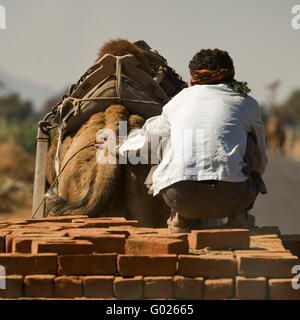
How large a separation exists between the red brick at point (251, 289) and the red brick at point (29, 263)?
105 cm

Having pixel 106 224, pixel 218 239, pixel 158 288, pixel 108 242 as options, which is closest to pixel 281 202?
pixel 106 224

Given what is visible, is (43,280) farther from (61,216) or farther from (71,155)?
(71,155)

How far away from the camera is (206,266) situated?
5219 millimetres

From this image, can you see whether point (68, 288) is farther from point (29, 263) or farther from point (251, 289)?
point (251, 289)

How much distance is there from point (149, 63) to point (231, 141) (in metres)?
3.03

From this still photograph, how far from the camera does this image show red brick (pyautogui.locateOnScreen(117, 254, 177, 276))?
5.24 m

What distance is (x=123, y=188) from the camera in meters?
7.60

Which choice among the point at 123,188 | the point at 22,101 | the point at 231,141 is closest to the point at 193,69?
the point at 231,141

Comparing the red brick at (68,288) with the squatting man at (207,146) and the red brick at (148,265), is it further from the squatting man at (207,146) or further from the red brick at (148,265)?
the squatting man at (207,146)

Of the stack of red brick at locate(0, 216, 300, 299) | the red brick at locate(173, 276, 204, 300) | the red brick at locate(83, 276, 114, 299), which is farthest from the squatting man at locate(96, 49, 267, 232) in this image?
the red brick at locate(83, 276, 114, 299)

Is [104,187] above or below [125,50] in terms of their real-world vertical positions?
below

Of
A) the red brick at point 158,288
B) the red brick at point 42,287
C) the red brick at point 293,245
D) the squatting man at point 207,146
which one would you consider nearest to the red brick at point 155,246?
the red brick at point 158,288

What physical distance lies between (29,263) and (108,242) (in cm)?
51

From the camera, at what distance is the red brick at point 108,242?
5527mm
